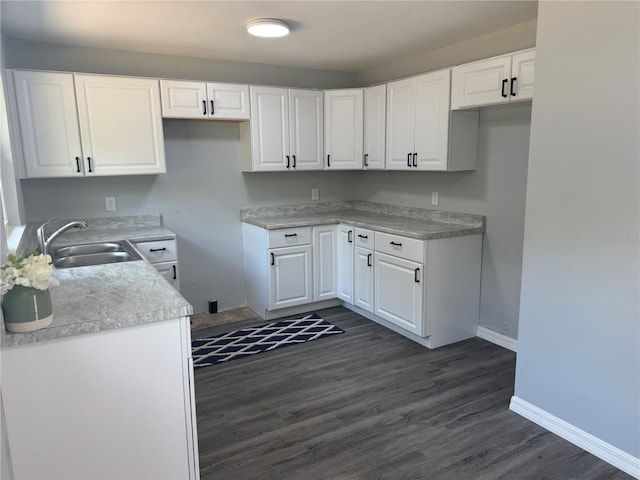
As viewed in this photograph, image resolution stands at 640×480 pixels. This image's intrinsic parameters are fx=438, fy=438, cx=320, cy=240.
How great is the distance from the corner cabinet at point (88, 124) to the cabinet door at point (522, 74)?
8.48 ft

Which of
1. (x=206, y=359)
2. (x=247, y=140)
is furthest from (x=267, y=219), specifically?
(x=206, y=359)

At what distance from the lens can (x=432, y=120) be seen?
342 centimetres

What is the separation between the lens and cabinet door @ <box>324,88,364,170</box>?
4.12 m

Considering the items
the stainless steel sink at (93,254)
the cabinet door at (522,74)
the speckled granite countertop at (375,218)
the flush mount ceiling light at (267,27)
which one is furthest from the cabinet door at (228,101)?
the cabinet door at (522,74)

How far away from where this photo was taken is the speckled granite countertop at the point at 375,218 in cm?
339

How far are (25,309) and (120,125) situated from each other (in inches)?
89.3

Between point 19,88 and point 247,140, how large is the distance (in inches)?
67.2

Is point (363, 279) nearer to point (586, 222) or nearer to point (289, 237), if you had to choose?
point (289, 237)

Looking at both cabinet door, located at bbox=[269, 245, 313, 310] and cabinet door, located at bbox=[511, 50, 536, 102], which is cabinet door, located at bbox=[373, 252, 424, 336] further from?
cabinet door, located at bbox=[511, 50, 536, 102]

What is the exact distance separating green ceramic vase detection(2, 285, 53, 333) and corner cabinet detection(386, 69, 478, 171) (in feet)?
9.19

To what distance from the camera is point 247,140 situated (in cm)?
397

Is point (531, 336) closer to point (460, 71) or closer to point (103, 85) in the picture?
point (460, 71)

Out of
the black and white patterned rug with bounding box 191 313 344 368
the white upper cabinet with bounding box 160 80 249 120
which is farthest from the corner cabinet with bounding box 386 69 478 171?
the black and white patterned rug with bounding box 191 313 344 368

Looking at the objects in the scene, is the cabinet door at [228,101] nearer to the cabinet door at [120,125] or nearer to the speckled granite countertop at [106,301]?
the cabinet door at [120,125]
